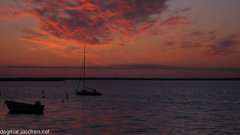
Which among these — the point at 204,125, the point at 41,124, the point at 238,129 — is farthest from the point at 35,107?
the point at 238,129

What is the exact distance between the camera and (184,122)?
108 feet

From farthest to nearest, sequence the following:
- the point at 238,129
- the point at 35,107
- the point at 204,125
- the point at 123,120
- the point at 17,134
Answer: the point at 35,107
the point at 123,120
the point at 204,125
the point at 238,129
the point at 17,134

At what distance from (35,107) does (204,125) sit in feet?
85.4

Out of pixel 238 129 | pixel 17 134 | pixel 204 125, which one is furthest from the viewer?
pixel 204 125

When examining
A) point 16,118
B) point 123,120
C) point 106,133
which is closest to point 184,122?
point 123,120

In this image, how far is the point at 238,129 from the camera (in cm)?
2933

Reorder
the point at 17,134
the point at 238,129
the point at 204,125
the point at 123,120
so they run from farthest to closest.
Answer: the point at 123,120 → the point at 204,125 → the point at 238,129 → the point at 17,134

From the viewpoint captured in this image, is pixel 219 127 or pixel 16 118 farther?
pixel 16 118

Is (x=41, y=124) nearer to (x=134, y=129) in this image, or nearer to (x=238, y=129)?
(x=134, y=129)

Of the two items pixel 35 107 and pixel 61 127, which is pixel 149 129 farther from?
pixel 35 107

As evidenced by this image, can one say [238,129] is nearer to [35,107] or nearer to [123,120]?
[123,120]

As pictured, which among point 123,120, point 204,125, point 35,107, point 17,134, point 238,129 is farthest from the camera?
point 35,107

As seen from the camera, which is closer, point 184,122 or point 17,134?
point 17,134

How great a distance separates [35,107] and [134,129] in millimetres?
18589
